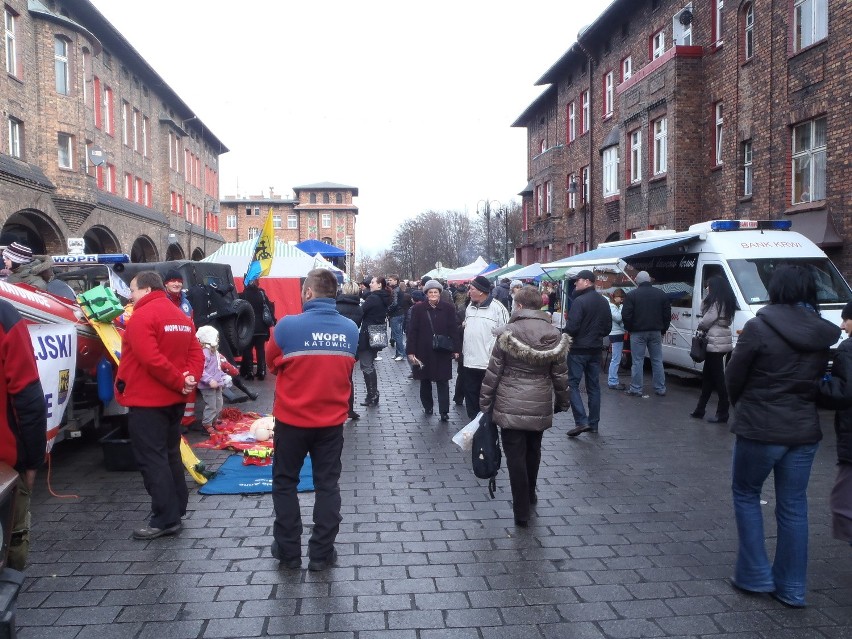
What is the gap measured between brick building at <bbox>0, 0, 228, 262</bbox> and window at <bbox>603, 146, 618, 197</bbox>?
62.6 feet

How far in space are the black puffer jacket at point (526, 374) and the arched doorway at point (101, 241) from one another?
99.1 ft

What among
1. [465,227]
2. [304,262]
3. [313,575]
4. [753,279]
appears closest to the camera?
[313,575]

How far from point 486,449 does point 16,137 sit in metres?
24.4

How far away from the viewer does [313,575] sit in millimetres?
4648

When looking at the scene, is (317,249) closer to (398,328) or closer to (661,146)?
(398,328)

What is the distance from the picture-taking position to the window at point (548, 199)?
34844mm

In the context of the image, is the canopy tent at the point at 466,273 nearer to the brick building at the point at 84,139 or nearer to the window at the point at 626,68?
the window at the point at 626,68

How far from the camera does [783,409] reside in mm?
4188

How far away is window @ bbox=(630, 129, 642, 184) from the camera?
24406 mm

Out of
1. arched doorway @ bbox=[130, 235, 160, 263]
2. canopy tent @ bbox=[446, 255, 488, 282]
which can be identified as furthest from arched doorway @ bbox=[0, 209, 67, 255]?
canopy tent @ bbox=[446, 255, 488, 282]

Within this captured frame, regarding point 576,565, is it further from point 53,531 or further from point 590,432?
point 590,432

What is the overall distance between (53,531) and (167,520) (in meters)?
0.88

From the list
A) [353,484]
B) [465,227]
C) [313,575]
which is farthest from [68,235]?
[465,227]

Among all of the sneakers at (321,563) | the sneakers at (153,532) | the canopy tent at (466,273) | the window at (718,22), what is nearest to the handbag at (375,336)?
the sneakers at (153,532)
